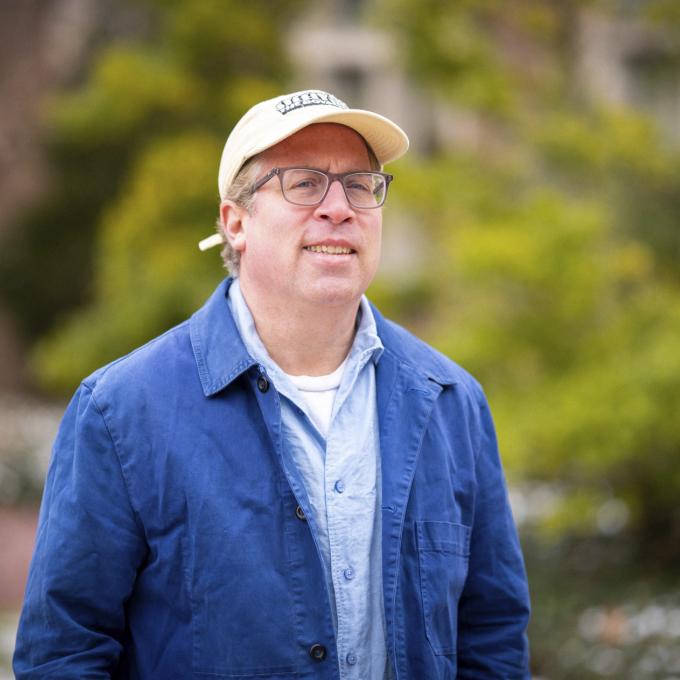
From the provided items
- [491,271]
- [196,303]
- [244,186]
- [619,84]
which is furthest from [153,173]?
[244,186]

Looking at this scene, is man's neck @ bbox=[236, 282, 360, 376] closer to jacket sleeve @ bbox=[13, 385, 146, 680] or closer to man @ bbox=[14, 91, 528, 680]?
man @ bbox=[14, 91, 528, 680]

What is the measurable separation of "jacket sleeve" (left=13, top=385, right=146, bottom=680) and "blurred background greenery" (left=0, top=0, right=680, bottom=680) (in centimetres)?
417

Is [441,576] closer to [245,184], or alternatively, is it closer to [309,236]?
[309,236]

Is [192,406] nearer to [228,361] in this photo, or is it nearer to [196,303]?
[228,361]

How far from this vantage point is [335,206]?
2275mm

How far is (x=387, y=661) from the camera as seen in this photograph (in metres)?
2.26

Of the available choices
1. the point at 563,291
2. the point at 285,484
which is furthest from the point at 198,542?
the point at 563,291

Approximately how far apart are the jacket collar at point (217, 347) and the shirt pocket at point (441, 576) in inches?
20.0

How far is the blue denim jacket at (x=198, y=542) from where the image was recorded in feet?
6.95

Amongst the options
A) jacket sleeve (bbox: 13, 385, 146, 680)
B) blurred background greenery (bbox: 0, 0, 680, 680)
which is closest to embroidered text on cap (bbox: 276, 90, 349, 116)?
jacket sleeve (bbox: 13, 385, 146, 680)

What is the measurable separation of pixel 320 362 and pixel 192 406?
1.03 feet

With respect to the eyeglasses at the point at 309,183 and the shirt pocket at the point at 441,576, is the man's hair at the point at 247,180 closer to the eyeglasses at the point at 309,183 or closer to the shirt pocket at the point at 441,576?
the eyeglasses at the point at 309,183

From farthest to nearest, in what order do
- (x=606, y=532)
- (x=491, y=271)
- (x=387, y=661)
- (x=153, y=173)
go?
(x=153, y=173)
(x=606, y=532)
(x=491, y=271)
(x=387, y=661)

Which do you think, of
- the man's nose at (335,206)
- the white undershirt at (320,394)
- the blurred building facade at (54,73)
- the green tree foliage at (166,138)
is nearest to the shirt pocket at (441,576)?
the white undershirt at (320,394)
